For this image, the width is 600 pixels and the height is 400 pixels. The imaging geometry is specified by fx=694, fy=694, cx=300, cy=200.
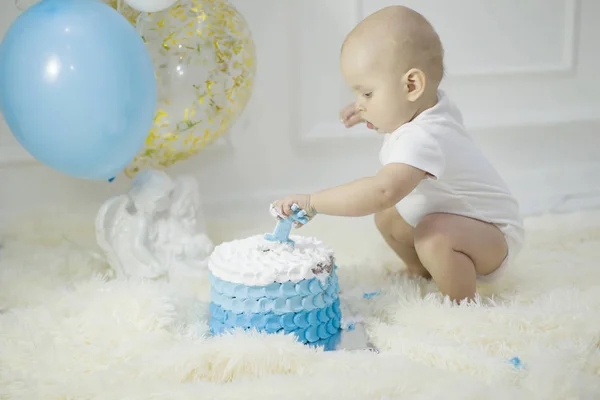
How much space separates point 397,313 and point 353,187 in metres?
0.25

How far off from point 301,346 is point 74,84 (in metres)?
0.62

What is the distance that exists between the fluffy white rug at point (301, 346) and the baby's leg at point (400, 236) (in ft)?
0.17

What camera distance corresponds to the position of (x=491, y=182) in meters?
1.34

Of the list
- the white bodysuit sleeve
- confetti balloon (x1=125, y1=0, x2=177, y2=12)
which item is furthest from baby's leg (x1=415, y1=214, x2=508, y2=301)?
confetti balloon (x1=125, y1=0, x2=177, y2=12)

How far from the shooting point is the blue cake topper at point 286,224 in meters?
1.21

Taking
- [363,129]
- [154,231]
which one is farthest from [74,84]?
[363,129]

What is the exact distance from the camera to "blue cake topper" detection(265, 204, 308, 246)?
3.95 feet

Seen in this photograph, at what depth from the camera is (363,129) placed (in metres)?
2.04

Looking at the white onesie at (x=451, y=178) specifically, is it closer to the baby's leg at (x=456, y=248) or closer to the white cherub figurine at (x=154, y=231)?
the baby's leg at (x=456, y=248)

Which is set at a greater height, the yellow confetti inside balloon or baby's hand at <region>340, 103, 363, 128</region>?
the yellow confetti inside balloon

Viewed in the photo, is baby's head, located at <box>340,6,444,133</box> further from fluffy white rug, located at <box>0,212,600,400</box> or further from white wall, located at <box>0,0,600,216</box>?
white wall, located at <box>0,0,600,216</box>

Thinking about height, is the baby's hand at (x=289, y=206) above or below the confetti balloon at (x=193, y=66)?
below

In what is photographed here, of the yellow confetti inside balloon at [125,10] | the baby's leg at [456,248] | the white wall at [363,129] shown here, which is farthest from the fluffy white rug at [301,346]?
the yellow confetti inside balloon at [125,10]

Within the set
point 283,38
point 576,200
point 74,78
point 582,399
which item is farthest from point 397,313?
point 576,200
